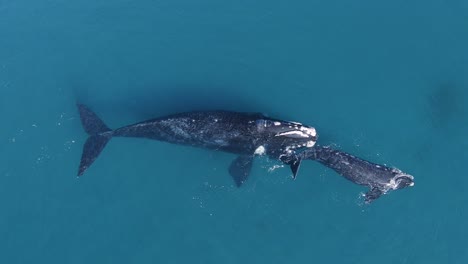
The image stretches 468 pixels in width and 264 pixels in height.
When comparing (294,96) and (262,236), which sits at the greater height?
(294,96)

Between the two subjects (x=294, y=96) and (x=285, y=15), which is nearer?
(x=294, y=96)

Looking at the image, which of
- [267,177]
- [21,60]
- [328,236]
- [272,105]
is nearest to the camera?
[328,236]

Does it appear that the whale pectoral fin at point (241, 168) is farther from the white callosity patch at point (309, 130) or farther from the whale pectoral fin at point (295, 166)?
Answer: the white callosity patch at point (309, 130)

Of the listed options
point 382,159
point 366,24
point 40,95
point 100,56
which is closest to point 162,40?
point 100,56

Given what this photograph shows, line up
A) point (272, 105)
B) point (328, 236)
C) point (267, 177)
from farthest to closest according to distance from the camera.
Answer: point (272, 105)
point (267, 177)
point (328, 236)

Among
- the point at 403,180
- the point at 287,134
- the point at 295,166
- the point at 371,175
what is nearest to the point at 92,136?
the point at 287,134

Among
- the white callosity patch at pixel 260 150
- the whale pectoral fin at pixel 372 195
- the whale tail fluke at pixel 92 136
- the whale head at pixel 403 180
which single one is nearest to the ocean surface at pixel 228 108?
the whale pectoral fin at pixel 372 195

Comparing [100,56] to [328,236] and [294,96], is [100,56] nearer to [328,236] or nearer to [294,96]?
[294,96]

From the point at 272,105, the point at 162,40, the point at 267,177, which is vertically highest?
the point at 162,40

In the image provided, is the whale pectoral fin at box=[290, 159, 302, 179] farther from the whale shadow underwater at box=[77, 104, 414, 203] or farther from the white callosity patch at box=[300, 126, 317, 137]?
the white callosity patch at box=[300, 126, 317, 137]
